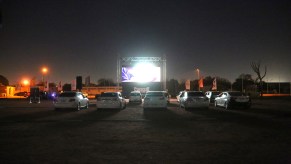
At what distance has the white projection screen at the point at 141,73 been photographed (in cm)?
5941

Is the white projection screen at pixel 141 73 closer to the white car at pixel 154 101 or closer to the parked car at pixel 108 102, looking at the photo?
the parked car at pixel 108 102

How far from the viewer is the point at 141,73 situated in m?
59.9

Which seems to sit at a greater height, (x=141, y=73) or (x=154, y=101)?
(x=141, y=73)

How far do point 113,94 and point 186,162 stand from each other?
69.9 feet

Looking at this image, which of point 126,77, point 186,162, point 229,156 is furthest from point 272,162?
point 126,77

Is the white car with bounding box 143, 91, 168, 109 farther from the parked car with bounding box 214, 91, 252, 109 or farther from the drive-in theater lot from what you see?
the drive-in theater lot

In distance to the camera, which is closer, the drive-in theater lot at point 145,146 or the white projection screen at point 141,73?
the drive-in theater lot at point 145,146

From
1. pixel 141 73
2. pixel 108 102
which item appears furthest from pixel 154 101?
pixel 141 73

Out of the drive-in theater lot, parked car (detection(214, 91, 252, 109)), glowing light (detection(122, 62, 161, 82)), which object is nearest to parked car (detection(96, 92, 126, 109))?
parked car (detection(214, 91, 252, 109))

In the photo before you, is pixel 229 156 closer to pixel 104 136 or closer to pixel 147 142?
pixel 147 142

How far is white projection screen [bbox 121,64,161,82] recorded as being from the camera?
5941 cm

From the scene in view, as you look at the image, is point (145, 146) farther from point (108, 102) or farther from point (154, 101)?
point (108, 102)

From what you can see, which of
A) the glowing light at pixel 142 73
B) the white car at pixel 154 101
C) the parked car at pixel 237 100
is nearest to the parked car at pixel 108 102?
the white car at pixel 154 101

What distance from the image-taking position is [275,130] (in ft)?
44.6
